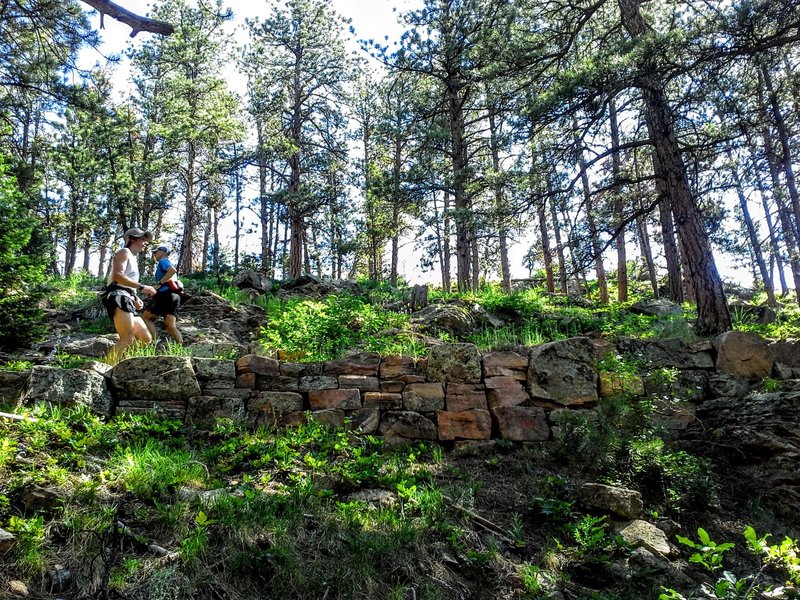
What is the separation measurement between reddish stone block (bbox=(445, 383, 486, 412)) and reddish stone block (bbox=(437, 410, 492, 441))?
0.21ft

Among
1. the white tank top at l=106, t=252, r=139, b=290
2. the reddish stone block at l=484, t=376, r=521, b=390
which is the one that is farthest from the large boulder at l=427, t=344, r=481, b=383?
the white tank top at l=106, t=252, r=139, b=290

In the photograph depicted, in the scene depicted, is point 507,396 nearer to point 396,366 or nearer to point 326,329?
point 396,366

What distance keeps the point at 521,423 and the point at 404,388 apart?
123 centimetres

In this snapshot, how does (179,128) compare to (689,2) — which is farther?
(179,128)

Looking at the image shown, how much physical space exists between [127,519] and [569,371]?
4195 mm

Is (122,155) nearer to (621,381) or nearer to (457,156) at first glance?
(457,156)

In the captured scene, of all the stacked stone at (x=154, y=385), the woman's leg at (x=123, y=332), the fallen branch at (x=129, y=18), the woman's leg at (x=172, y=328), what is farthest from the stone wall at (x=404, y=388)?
the fallen branch at (x=129, y=18)

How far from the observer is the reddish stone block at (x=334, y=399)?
4.96 metres

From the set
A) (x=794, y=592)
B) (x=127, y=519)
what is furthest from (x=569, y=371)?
(x=127, y=519)

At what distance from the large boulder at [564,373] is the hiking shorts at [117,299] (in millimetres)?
4158

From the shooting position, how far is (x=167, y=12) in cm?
1872

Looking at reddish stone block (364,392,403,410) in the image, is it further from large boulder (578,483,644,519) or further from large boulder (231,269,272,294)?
large boulder (231,269,272,294)

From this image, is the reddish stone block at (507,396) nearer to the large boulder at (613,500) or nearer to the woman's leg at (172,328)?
the large boulder at (613,500)

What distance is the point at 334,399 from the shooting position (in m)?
4.98
